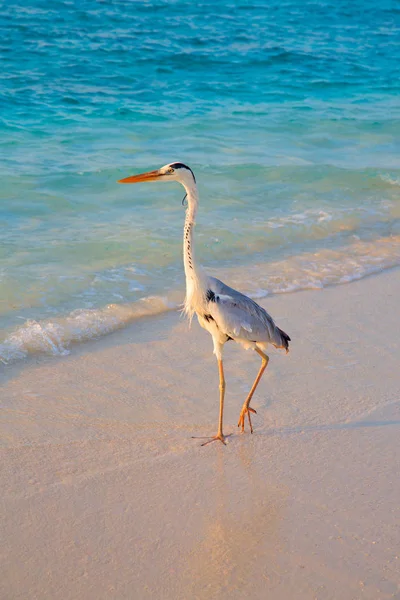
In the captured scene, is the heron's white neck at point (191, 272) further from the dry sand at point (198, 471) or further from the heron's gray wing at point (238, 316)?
the dry sand at point (198, 471)

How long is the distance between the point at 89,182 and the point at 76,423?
18.5ft

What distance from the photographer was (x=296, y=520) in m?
3.43

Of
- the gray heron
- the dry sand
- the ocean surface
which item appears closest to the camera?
the dry sand

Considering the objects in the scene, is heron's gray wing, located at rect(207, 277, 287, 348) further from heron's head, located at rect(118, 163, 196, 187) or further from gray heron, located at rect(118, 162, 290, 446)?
heron's head, located at rect(118, 163, 196, 187)

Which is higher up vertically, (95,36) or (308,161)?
(95,36)

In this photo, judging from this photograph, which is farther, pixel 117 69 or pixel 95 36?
pixel 95 36

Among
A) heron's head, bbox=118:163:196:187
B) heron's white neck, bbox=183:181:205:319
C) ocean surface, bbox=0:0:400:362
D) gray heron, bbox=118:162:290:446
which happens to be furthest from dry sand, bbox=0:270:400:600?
heron's head, bbox=118:163:196:187

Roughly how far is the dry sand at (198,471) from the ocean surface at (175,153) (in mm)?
804

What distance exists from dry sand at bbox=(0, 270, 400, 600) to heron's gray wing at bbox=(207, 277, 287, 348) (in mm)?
469

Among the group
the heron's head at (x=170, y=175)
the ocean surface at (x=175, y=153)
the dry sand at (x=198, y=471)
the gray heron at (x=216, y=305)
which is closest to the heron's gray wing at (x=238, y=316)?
the gray heron at (x=216, y=305)

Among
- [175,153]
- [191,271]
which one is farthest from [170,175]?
[175,153]

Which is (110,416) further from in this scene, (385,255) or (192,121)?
(192,121)

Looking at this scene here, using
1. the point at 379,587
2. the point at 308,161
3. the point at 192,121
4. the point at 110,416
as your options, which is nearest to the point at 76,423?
the point at 110,416

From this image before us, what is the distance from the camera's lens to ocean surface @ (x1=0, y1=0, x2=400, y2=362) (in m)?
6.62
